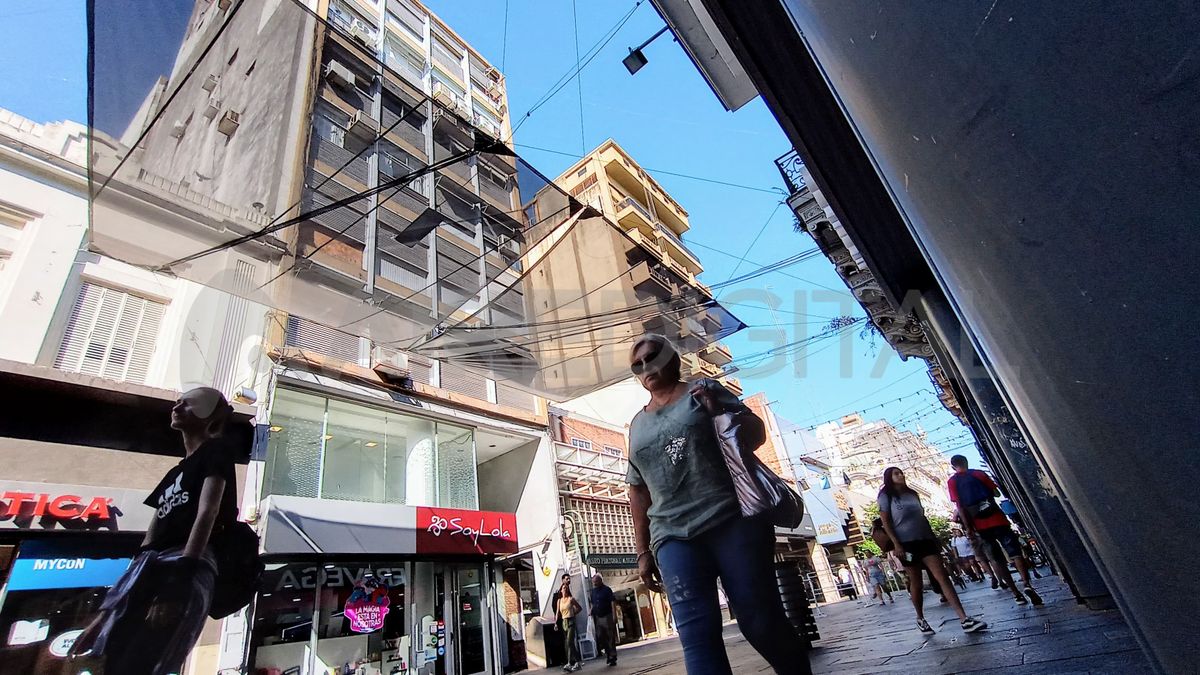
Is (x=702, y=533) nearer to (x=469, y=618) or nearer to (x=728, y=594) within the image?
(x=728, y=594)

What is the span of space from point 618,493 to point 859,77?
52.8ft

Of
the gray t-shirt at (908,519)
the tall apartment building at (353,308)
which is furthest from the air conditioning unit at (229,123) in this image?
the gray t-shirt at (908,519)

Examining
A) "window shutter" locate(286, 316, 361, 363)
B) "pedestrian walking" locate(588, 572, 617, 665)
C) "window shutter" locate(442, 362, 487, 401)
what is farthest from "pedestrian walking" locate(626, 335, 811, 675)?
"window shutter" locate(442, 362, 487, 401)

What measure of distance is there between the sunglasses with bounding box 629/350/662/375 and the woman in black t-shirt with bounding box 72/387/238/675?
3668 millimetres

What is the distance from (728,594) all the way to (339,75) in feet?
16.9

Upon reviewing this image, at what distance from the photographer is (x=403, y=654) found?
29.6 ft

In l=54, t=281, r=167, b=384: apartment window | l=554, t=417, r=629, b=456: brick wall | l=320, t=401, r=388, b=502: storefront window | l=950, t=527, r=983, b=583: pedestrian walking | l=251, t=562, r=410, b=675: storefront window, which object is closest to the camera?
l=54, t=281, r=167, b=384: apartment window

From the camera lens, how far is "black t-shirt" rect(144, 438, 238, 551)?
406cm

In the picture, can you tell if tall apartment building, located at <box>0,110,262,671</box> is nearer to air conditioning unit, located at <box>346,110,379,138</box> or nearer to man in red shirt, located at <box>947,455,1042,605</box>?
air conditioning unit, located at <box>346,110,379,138</box>

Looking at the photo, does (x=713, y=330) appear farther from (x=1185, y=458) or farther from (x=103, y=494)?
(x=103, y=494)

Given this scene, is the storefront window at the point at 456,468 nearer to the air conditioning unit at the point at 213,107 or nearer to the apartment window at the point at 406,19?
the air conditioning unit at the point at 213,107

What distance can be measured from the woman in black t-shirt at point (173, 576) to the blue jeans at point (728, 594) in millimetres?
3883

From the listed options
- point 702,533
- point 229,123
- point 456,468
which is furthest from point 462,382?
point 702,533

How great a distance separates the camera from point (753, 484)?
2.28 meters
